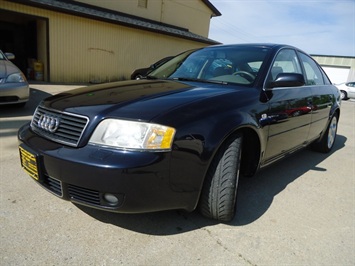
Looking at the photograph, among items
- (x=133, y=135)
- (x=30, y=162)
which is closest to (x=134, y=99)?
(x=133, y=135)

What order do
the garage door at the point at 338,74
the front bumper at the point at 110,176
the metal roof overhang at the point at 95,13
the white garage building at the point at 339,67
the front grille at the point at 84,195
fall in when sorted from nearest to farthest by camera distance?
the front bumper at the point at 110,176
the front grille at the point at 84,195
the metal roof overhang at the point at 95,13
the white garage building at the point at 339,67
the garage door at the point at 338,74

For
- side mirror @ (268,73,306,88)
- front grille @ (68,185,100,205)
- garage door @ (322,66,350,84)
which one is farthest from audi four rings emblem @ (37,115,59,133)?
garage door @ (322,66,350,84)

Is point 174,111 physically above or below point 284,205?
above

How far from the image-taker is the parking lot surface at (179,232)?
173 centimetres

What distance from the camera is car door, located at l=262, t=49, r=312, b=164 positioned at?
2512 mm

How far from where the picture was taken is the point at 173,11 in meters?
16.9

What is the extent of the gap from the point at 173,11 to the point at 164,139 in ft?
55.6

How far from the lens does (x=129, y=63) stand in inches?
535

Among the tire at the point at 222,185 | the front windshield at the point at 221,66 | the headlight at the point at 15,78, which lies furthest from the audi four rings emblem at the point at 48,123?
the headlight at the point at 15,78

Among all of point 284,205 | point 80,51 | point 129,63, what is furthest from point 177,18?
point 284,205

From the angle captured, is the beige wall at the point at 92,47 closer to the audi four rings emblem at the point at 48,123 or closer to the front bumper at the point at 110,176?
the audi four rings emblem at the point at 48,123

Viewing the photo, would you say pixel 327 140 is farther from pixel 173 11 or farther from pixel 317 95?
pixel 173 11

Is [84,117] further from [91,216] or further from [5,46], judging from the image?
[5,46]

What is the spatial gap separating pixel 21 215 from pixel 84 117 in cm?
96
